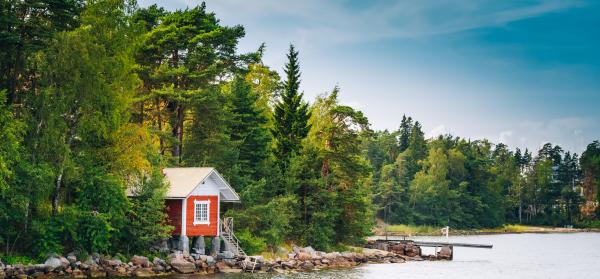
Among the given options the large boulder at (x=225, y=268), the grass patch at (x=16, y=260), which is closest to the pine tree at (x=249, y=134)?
the large boulder at (x=225, y=268)

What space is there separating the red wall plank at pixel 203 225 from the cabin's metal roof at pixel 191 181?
3.31ft

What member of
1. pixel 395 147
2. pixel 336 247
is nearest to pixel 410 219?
pixel 395 147

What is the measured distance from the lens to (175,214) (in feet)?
148

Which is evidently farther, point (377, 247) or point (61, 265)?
point (377, 247)

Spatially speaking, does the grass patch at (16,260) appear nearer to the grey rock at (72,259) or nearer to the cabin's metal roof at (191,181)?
the grey rock at (72,259)

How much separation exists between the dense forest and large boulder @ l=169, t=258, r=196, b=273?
5.97 feet

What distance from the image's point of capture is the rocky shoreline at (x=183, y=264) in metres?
36.7

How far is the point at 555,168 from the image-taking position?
147875mm

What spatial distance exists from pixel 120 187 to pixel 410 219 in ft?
275

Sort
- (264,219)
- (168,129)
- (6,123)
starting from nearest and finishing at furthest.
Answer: (6,123) → (264,219) → (168,129)

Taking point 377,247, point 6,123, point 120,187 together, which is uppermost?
point 6,123

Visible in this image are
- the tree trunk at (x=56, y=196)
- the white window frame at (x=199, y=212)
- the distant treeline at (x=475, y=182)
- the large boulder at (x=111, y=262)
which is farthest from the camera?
the distant treeline at (x=475, y=182)

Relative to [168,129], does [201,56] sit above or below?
above

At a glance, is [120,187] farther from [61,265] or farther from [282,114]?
[282,114]
